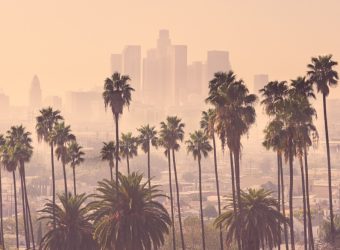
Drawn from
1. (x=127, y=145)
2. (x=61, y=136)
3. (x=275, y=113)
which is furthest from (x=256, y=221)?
(x=127, y=145)

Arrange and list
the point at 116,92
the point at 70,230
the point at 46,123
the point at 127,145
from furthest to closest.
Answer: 1. the point at 127,145
2. the point at 46,123
3. the point at 70,230
4. the point at 116,92

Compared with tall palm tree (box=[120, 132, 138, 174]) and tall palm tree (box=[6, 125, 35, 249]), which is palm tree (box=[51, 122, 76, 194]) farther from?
tall palm tree (box=[120, 132, 138, 174])

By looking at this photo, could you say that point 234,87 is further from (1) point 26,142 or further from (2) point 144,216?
(1) point 26,142

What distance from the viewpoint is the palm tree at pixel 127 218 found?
5853cm

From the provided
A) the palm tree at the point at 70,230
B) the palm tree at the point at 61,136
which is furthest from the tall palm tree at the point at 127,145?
the palm tree at the point at 70,230

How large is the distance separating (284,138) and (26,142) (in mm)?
39877

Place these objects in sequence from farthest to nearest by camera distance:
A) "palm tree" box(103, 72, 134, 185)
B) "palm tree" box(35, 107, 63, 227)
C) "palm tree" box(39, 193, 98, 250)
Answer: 1. "palm tree" box(35, 107, 63, 227)
2. "palm tree" box(39, 193, 98, 250)
3. "palm tree" box(103, 72, 134, 185)

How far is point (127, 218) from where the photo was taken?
194ft

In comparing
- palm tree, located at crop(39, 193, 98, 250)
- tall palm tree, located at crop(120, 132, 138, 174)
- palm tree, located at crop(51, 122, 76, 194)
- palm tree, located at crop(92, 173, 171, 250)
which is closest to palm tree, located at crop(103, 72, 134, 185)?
palm tree, located at crop(92, 173, 171, 250)

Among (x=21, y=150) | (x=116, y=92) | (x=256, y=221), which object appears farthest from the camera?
(x=21, y=150)

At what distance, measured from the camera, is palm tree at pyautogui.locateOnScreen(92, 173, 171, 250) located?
5853cm

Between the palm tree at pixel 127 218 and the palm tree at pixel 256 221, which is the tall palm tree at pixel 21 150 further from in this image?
the palm tree at pixel 256 221

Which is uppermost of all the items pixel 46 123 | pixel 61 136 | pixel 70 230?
pixel 46 123

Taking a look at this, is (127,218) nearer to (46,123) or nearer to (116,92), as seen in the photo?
(116,92)
